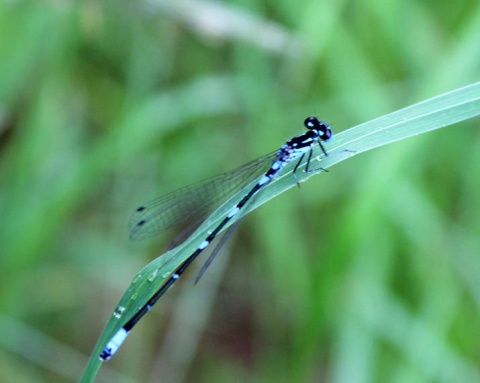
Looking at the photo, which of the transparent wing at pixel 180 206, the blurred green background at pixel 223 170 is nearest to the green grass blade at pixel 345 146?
the transparent wing at pixel 180 206

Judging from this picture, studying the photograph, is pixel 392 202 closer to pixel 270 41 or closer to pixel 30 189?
pixel 270 41

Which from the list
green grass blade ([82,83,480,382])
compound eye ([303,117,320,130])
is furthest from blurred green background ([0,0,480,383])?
green grass blade ([82,83,480,382])

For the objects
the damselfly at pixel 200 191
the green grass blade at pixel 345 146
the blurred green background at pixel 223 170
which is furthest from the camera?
the blurred green background at pixel 223 170

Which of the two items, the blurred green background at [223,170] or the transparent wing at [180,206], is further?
the blurred green background at [223,170]

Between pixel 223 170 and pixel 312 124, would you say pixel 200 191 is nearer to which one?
pixel 312 124

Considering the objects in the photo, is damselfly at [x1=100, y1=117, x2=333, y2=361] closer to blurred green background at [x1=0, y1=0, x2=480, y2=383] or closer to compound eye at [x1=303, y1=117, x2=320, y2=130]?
compound eye at [x1=303, y1=117, x2=320, y2=130]

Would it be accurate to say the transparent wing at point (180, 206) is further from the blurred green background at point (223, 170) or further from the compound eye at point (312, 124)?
the blurred green background at point (223, 170)

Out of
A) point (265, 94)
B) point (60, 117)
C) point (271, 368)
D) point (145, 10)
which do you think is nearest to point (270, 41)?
point (265, 94)
